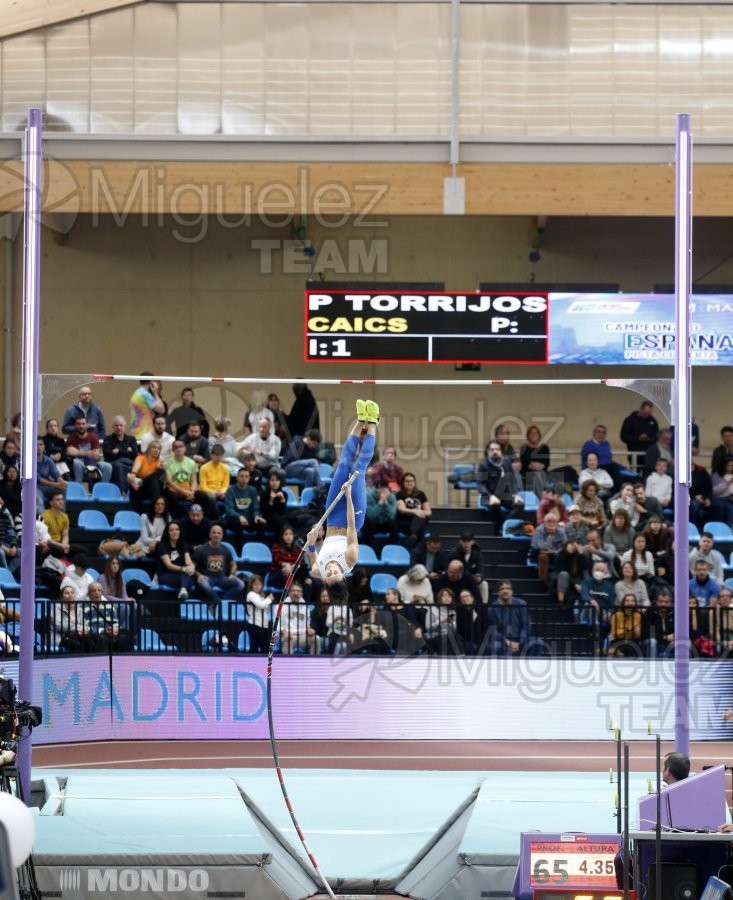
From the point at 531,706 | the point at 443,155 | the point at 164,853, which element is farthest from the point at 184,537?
the point at 164,853

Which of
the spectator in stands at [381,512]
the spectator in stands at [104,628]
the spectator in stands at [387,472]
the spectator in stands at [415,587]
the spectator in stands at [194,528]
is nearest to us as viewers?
the spectator in stands at [104,628]

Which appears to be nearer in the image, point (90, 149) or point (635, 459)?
point (90, 149)

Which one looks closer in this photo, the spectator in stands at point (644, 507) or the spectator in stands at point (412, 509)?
the spectator in stands at point (412, 509)

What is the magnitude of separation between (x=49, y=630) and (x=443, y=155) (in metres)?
6.95

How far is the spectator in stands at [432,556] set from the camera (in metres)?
14.6

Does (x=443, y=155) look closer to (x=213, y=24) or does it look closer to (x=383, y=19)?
(x=383, y=19)

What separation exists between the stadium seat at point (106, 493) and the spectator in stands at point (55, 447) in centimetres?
44

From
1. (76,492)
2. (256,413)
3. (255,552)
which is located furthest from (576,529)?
(76,492)

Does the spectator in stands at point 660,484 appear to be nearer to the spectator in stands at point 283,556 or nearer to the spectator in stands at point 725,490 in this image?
the spectator in stands at point 725,490

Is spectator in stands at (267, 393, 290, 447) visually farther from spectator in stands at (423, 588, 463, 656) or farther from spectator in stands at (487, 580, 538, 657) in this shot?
spectator in stands at (487, 580, 538, 657)

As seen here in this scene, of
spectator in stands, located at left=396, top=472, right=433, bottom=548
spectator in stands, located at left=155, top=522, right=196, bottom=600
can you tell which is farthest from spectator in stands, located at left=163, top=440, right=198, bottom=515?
spectator in stands, located at left=396, top=472, right=433, bottom=548

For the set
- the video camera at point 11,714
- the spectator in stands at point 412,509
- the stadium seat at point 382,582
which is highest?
the spectator in stands at point 412,509

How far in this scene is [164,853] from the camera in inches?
338

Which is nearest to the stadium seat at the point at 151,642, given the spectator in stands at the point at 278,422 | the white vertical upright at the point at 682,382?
the spectator in stands at the point at 278,422
